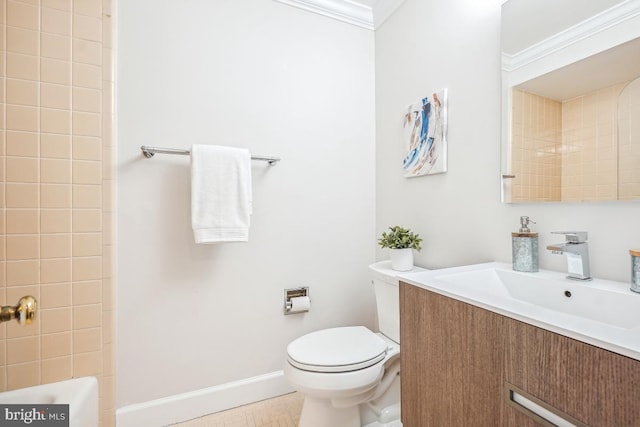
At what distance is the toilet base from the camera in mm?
1189

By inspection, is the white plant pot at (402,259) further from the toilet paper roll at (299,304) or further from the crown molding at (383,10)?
the crown molding at (383,10)

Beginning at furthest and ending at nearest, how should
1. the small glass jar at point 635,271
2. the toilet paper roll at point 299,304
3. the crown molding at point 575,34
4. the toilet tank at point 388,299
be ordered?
the toilet paper roll at point 299,304 < the toilet tank at point 388,299 < the crown molding at point 575,34 < the small glass jar at point 635,271

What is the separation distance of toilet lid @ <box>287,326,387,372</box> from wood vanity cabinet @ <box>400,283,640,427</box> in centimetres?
27

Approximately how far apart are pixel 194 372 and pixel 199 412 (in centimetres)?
20

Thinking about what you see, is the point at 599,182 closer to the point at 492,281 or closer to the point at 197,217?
the point at 492,281

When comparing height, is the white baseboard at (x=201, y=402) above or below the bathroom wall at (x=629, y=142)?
below

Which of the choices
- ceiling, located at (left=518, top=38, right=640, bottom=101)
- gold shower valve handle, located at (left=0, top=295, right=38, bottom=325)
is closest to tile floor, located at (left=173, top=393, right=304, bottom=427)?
gold shower valve handle, located at (left=0, top=295, right=38, bottom=325)

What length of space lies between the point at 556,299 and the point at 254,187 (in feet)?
4.43

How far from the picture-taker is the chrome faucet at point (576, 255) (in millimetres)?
831

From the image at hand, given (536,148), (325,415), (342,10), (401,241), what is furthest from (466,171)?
(342,10)

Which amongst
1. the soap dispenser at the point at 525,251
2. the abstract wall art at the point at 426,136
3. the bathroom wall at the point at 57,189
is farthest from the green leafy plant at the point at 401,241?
the bathroom wall at the point at 57,189

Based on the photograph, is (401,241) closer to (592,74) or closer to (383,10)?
(592,74)

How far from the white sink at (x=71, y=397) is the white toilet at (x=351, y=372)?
2.26 feet

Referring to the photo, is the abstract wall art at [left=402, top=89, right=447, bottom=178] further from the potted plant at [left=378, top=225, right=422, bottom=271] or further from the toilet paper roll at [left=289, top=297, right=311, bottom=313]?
the toilet paper roll at [left=289, top=297, right=311, bottom=313]
